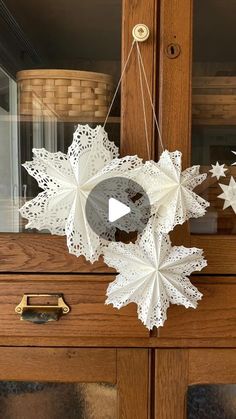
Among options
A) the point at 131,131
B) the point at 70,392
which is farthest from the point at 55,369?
the point at 131,131

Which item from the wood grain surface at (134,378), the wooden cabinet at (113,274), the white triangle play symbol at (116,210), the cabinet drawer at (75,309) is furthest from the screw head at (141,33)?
the wood grain surface at (134,378)

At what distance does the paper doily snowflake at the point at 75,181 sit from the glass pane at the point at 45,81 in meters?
0.08

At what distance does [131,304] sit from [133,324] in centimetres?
3

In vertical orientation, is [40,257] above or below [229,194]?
below

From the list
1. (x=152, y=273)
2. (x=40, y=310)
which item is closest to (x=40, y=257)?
(x=40, y=310)

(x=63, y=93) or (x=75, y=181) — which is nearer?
(x=75, y=181)

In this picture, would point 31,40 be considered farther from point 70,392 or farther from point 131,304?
point 70,392

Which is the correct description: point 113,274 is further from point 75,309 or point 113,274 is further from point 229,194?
point 229,194

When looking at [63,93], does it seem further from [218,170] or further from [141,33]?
[218,170]

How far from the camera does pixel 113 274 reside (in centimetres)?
74

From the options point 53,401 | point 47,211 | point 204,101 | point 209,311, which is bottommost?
point 53,401

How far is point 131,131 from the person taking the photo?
73 cm

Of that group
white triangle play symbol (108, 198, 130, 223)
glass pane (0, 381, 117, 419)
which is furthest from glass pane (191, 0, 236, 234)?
glass pane (0, 381, 117, 419)
